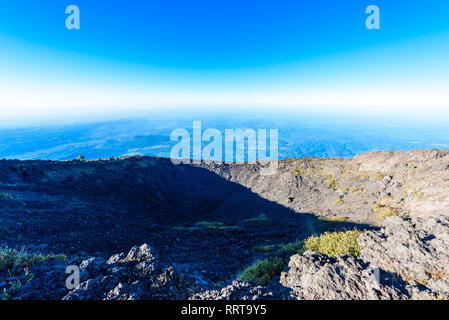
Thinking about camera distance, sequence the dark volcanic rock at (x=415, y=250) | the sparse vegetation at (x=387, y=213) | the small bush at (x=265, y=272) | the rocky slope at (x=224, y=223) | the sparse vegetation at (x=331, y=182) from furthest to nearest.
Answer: the sparse vegetation at (x=331, y=182), the sparse vegetation at (x=387, y=213), the small bush at (x=265, y=272), the dark volcanic rock at (x=415, y=250), the rocky slope at (x=224, y=223)

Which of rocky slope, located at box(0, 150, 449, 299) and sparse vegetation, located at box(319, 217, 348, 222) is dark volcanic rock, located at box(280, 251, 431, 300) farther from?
sparse vegetation, located at box(319, 217, 348, 222)

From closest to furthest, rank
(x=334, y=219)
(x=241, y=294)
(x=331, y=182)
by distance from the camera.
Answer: (x=241, y=294) → (x=334, y=219) → (x=331, y=182)

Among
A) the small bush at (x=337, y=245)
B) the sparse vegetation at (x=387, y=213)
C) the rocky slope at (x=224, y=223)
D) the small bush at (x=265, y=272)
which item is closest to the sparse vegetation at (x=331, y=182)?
the rocky slope at (x=224, y=223)

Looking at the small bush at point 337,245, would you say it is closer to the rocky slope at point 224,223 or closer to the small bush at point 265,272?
the rocky slope at point 224,223

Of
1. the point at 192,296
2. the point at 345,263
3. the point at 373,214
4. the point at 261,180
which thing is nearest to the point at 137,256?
the point at 192,296

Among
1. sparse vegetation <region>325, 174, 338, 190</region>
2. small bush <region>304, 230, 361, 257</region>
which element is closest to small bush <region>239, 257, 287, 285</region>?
small bush <region>304, 230, 361, 257</region>

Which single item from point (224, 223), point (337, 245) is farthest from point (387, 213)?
point (224, 223)

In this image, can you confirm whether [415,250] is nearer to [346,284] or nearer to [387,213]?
[346,284]
